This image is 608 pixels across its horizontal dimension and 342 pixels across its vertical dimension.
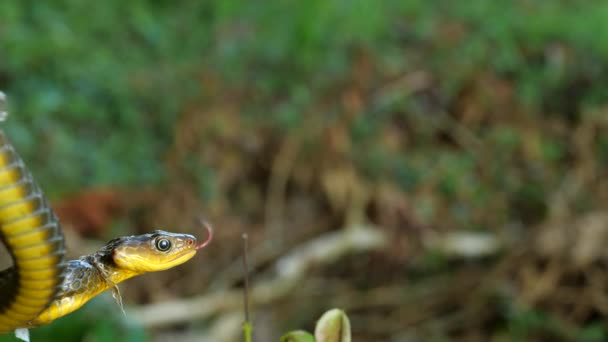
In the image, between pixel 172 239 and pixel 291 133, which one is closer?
pixel 172 239

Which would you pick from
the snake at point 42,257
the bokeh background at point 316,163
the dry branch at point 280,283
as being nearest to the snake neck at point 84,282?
the snake at point 42,257

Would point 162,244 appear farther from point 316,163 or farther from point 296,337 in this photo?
point 316,163

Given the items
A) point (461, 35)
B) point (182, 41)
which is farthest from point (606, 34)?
point (182, 41)

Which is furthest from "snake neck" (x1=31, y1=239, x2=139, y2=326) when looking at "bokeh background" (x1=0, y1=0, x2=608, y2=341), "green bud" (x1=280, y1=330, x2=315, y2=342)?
"bokeh background" (x1=0, y1=0, x2=608, y2=341)

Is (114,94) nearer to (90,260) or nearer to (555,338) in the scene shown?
(555,338)

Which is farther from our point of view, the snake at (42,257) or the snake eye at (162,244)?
the snake eye at (162,244)

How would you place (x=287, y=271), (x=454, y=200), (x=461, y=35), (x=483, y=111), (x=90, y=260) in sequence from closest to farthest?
(x=90, y=260) → (x=287, y=271) → (x=454, y=200) → (x=483, y=111) → (x=461, y=35)

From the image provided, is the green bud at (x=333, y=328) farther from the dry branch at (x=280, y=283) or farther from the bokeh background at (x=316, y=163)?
the bokeh background at (x=316, y=163)

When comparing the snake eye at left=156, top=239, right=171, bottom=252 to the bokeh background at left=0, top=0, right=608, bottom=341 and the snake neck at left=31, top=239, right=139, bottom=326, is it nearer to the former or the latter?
the snake neck at left=31, top=239, right=139, bottom=326
